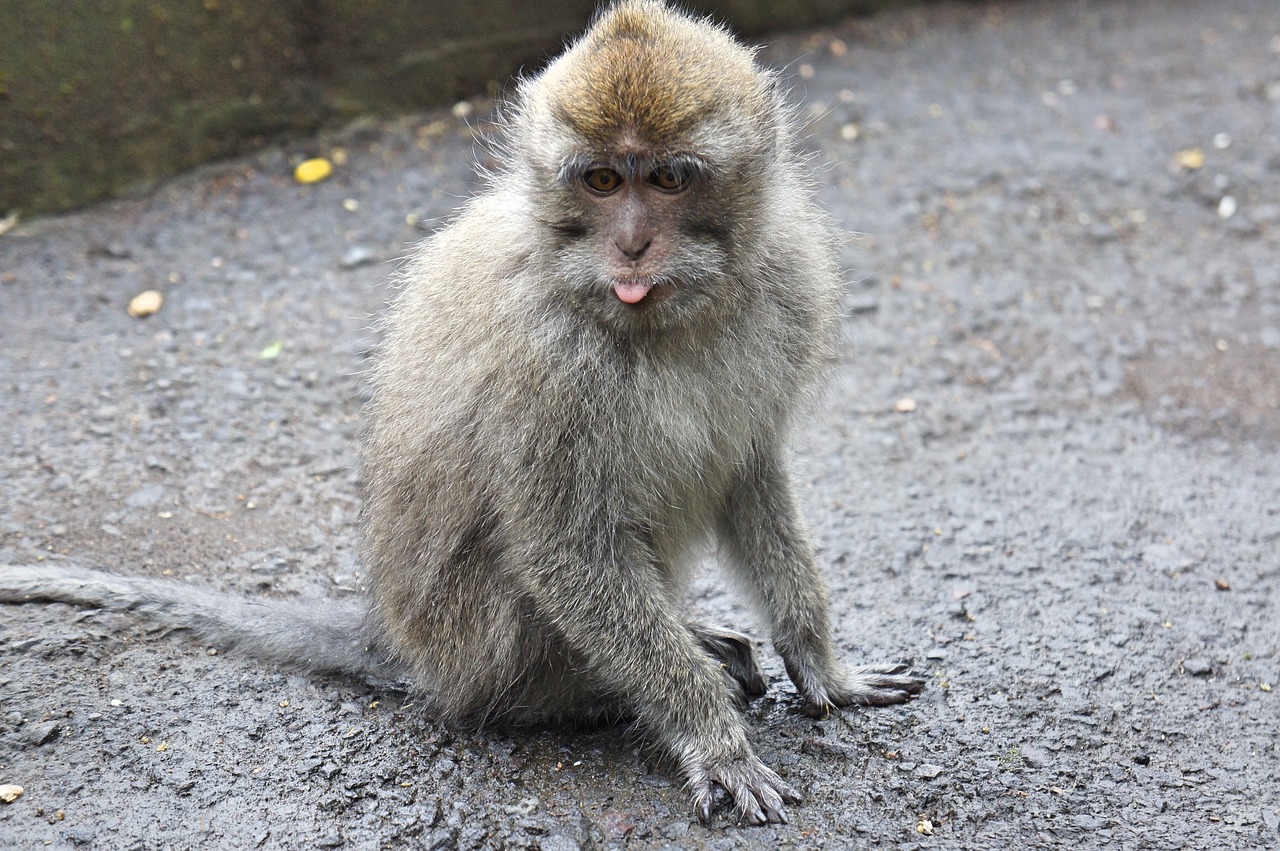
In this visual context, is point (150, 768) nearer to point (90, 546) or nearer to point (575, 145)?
point (90, 546)

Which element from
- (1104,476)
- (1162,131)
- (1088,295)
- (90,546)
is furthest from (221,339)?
(1162,131)

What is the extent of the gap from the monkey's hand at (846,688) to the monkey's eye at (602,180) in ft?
5.56

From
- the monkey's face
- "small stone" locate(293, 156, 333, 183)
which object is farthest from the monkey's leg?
"small stone" locate(293, 156, 333, 183)

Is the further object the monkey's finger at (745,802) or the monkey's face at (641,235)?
the monkey's finger at (745,802)

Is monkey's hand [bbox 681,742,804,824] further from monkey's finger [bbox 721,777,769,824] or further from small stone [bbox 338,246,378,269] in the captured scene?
small stone [bbox 338,246,378,269]

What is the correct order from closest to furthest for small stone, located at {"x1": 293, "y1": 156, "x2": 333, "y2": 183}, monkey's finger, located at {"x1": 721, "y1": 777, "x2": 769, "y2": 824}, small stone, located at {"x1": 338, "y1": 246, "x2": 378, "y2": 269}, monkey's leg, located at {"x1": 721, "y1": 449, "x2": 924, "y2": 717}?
monkey's finger, located at {"x1": 721, "y1": 777, "x2": 769, "y2": 824}, monkey's leg, located at {"x1": 721, "y1": 449, "x2": 924, "y2": 717}, small stone, located at {"x1": 338, "y1": 246, "x2": 378, "y2": 269}, small stone, located at {"x1": 293, "y1": 156, "x2": 333, "y2": 183}

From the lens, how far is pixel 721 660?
4004 mm

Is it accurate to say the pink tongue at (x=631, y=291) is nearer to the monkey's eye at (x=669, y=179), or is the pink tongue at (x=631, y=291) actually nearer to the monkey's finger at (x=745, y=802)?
the monkey's eye at (x=669, y=179)

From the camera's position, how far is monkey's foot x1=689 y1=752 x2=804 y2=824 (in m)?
3.35

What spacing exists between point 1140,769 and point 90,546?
11.6 ft

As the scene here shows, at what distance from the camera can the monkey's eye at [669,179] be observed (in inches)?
116

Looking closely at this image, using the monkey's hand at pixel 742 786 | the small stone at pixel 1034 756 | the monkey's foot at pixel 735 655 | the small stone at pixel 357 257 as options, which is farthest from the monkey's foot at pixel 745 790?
the small stone at pixel 357 257

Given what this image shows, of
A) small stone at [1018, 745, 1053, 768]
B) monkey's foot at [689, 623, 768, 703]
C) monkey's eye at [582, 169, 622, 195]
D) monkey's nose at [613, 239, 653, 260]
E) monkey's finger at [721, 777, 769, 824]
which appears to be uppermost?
monkey's eye at [582, 169, 622, 195]

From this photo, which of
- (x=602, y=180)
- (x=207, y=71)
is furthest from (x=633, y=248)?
(x=207, y=71)
